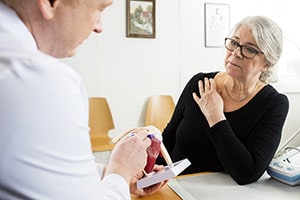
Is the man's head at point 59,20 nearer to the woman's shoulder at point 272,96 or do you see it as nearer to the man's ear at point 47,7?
the man's ear at point 47,7

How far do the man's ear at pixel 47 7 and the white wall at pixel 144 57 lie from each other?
2.39m

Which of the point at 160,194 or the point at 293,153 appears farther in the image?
the point at 293,153

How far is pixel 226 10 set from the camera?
3.22 m

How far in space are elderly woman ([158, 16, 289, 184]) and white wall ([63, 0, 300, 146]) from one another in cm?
145

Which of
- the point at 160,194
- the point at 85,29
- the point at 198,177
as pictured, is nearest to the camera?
the point at 85,29

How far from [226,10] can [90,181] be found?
3.08 m

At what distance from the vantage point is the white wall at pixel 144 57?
2.85 metres

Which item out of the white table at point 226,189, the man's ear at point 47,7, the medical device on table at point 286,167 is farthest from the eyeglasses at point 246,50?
the man's ear at point 47,7

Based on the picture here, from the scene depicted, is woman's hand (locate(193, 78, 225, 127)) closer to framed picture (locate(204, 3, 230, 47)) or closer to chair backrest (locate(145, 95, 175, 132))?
chair backrest (locate(145, 95, 175, 132))

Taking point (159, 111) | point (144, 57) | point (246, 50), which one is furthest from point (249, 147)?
point (144, 57)

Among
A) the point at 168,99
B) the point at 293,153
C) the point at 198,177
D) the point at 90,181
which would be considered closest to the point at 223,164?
the point at 198,177

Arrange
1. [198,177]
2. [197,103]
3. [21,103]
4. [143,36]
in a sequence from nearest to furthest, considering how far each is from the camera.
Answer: [21,103], [198,177], [197,103], [143,36]

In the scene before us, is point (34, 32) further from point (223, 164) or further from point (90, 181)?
point (223, 164)

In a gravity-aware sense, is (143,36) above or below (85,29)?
above
